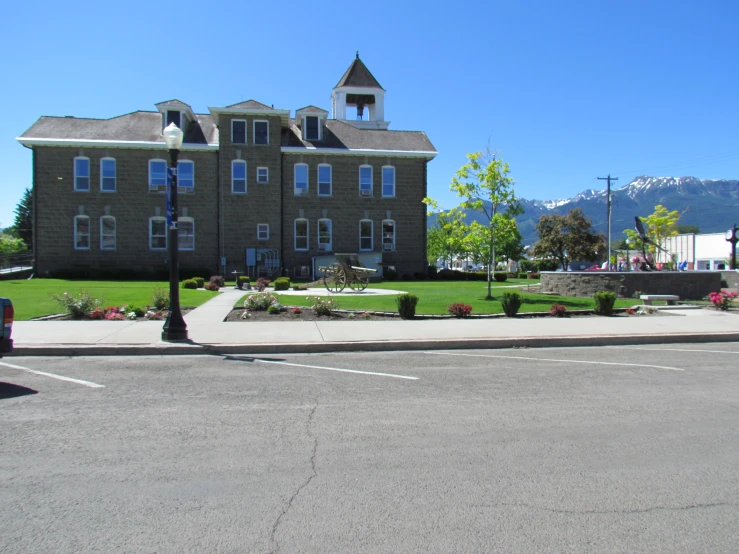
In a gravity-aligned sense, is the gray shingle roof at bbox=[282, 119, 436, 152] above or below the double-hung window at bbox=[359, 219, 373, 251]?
above

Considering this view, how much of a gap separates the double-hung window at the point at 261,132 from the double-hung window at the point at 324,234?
20.6 feet

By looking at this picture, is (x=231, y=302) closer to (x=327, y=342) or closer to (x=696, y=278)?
(x=327, y=342)

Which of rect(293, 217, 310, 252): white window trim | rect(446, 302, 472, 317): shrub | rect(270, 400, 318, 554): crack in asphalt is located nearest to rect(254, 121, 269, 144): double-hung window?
rect(293, 217, 310, 252): white window trim

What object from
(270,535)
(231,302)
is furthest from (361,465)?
(231,302)

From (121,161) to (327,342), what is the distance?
30.0m

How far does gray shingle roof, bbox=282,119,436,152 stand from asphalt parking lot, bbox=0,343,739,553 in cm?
3142

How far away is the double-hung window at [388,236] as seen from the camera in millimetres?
38781

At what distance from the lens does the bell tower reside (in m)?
46.2

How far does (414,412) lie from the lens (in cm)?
628

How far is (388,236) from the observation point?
128 ft

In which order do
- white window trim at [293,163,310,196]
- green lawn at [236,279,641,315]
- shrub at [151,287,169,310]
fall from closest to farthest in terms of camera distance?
shrub at [151,287,169,310], green lawn at [236,279,641,315], white window trim at [293,163,310,196]

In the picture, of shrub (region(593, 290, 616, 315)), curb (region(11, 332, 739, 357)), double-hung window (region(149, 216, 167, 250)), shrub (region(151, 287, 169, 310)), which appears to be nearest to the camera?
curb (region(11, 332, 739, 357))

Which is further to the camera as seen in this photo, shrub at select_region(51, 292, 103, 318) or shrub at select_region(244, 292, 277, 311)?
shrub at select_region(244, 292, 277, 311)

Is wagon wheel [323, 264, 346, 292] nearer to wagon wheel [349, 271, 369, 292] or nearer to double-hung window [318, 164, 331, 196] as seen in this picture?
wagon wheel [349, 271, 369, 292]
